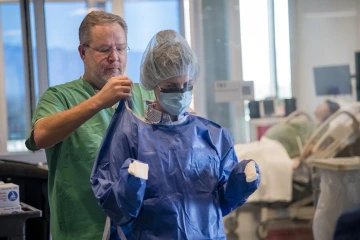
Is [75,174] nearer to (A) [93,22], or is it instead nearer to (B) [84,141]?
(B) [84,141]

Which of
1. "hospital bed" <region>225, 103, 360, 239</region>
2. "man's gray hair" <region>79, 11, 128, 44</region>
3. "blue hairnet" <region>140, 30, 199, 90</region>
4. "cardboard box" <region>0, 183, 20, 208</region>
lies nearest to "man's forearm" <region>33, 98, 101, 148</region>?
"blue hairnet" <region>140, 30, 199, 90</region>

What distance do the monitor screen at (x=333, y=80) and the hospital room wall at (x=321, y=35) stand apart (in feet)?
0.10

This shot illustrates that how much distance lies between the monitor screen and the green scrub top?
2.29 m

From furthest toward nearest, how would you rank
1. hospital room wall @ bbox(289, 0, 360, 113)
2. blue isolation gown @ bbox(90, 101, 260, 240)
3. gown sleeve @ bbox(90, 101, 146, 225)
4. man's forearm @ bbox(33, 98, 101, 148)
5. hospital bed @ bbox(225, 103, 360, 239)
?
hospital room wall @ bbox(289, 0, 360, 113)
hospital bed @ bbox(225, 103, 360, 239)
man's forearm @ bbox(33, 98, 101, 148)
blue isolation gown @ bbox(90, 101, 260, 240)
gown sleeve @ bbox(90, 101, 146, 225)

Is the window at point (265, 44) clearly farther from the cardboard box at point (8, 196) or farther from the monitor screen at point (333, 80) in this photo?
the cardboard box at point (8, 196)

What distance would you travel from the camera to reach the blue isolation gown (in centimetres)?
151

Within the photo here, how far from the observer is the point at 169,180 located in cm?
153

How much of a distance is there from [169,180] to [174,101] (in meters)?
0.18

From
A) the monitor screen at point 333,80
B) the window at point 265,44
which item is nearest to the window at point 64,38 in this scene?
the window at point 265,44

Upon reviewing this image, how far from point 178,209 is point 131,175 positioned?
0.63 feet

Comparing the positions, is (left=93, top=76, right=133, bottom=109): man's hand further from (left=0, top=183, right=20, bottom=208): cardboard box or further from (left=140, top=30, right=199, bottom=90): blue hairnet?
(left=0, top=183, right=20, bottom=208): cardboard box

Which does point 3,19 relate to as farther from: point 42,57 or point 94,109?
point 94,109

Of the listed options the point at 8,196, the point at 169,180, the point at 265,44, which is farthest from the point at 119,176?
the point at 265,44

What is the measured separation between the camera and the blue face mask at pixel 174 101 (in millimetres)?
1559
